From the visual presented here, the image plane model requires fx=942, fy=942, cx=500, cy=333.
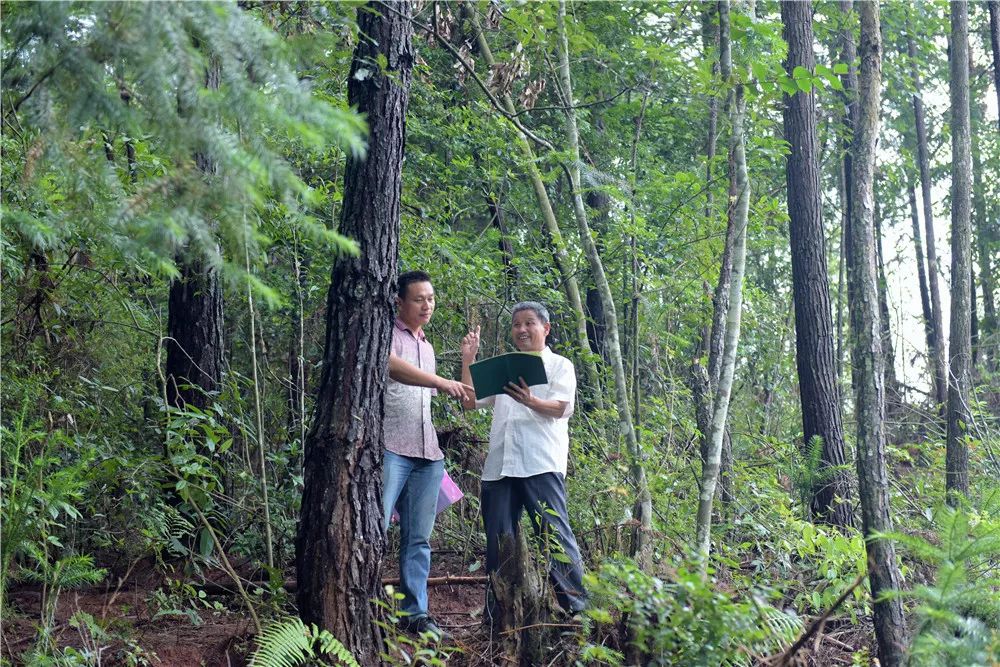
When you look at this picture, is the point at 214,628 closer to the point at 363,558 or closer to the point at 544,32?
the point at 363,558

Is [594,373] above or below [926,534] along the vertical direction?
above

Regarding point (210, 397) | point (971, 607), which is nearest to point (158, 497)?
point (210, 397)

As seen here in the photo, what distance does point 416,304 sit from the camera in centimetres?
585

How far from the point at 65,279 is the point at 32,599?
197 centimetres

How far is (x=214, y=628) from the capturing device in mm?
5516

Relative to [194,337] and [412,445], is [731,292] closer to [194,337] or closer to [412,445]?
[412,445]

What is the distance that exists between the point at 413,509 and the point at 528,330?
→ 1.32 m

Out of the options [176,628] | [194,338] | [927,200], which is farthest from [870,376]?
[927,200]

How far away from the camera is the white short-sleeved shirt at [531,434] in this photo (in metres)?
5.73

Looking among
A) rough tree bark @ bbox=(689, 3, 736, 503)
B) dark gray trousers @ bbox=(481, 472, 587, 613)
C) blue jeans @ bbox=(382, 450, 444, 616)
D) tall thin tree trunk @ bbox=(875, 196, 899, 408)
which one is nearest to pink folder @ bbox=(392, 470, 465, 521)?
blue jeans @ bbox=(382, 450, 444, 616)

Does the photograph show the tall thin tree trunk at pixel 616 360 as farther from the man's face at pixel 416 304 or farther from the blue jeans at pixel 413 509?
the man's face at pixel 416 304

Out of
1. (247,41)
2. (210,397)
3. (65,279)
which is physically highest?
(247,41)

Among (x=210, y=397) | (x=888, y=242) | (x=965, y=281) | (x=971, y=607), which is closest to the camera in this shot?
(x=971, y=607)

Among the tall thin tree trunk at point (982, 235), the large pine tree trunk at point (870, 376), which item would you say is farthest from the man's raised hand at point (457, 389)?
the tall thin tree trunk at point (982, 235)
